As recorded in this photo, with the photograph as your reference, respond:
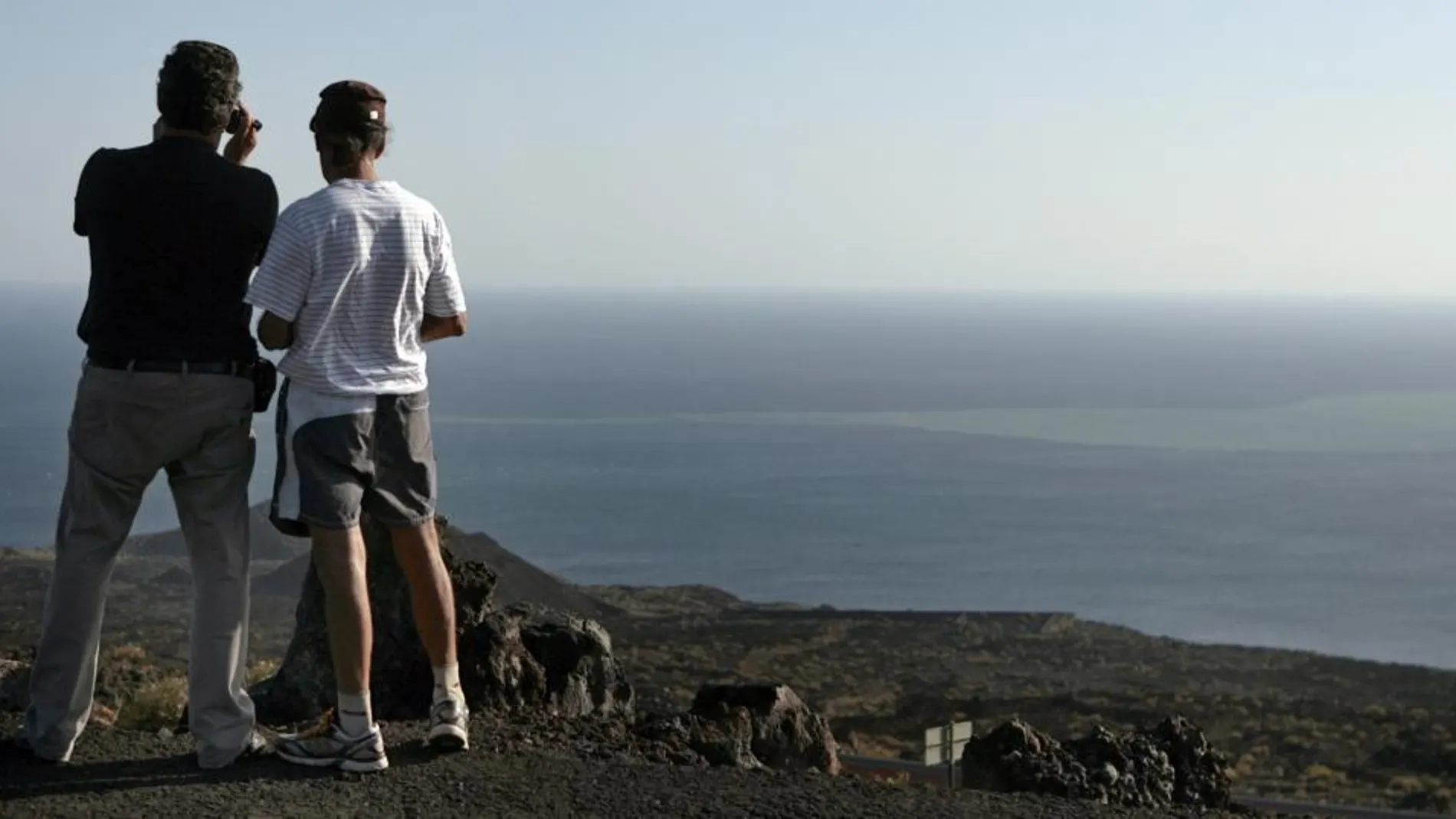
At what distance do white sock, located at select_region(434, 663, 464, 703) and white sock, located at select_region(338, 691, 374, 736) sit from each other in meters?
0.25

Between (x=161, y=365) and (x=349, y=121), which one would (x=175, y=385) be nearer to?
(x=161, y=365)

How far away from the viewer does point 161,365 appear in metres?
4.78

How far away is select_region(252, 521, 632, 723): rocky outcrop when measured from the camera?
241 inches

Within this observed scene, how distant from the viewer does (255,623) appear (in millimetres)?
47938

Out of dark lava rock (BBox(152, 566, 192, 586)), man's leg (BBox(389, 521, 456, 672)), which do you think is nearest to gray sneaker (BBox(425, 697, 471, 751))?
man's leg (BBox(389, 521, 456, 672))

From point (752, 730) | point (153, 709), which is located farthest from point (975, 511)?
point (752, 730)

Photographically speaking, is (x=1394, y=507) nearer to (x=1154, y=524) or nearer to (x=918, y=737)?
(x=1154, y=524)

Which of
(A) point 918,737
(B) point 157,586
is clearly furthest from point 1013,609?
(A) point 918,737

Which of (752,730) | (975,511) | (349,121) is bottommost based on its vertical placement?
(975,511)

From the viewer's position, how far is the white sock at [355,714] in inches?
195

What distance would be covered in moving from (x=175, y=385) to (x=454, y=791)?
129cm

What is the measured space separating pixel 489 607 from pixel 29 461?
144 m

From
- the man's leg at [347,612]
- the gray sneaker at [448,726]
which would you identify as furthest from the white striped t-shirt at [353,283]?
the gray sneaker at [448,726]

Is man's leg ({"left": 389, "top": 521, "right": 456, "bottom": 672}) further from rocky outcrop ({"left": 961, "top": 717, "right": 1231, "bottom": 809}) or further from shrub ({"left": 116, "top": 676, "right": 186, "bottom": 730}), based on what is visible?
rocky outcrop ({"left": 961, "top": 717, "right": 1231, "bottom": 809})
